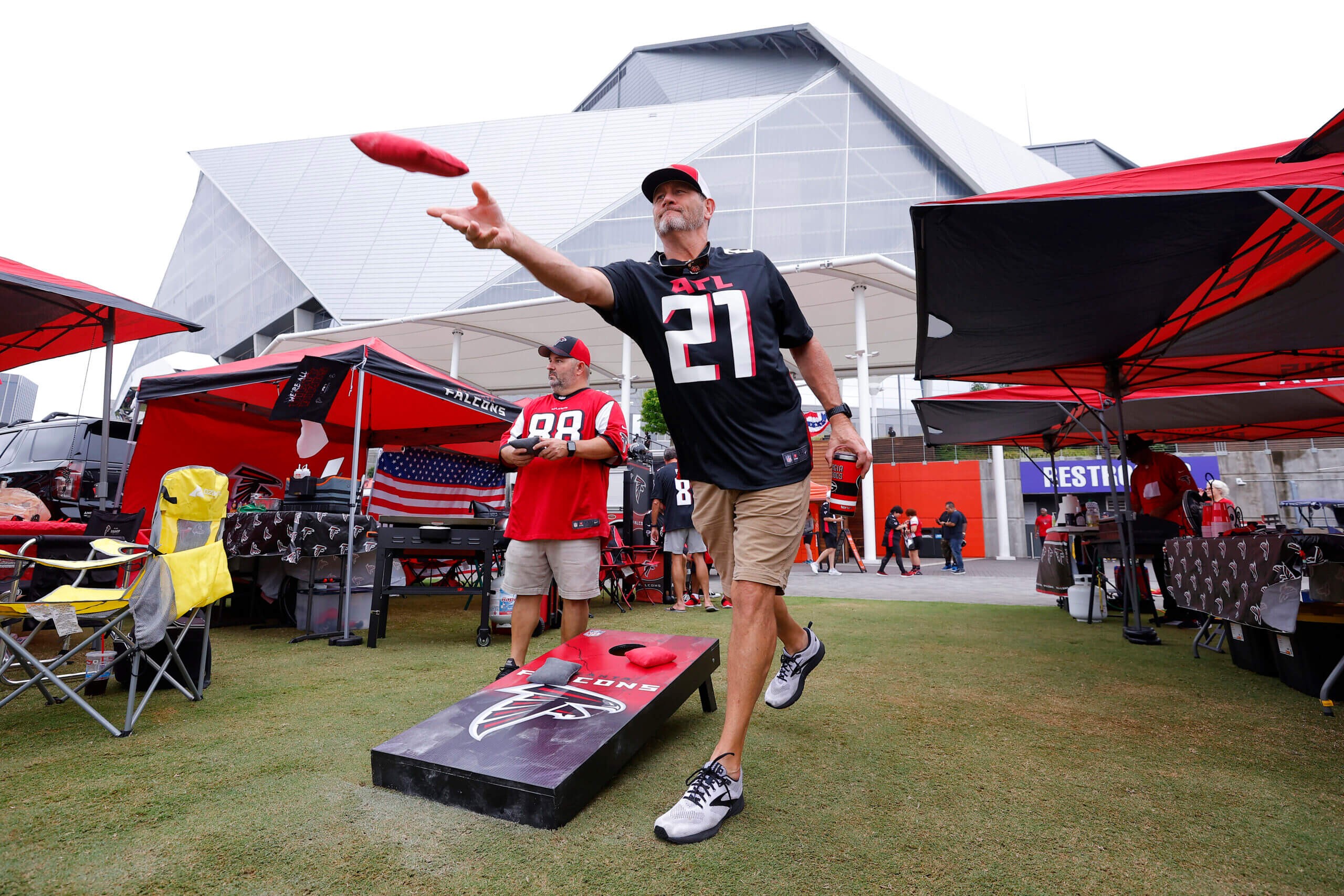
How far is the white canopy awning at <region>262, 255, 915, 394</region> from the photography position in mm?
16969

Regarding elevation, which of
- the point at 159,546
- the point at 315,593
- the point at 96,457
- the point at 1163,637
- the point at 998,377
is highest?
the point at 998,377

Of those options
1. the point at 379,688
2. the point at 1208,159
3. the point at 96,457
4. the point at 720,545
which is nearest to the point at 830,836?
the point at 720,545

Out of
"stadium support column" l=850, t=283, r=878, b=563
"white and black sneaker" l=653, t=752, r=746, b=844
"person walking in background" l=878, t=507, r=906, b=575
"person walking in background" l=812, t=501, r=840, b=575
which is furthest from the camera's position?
"stadium support column" l=850, t=283, r=878, b=563

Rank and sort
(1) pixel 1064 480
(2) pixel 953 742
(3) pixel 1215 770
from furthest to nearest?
(1) pixel 1064 480
(2) pixel 953 742
(3) pixel 1215 770

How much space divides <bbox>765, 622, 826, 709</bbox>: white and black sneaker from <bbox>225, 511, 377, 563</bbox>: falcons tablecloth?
12.5 feet

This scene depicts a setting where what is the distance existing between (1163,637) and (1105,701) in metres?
2.89

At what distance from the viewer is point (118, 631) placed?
2.92m

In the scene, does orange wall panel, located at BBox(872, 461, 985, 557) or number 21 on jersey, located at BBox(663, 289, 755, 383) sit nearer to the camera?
number 21 on jersey, located at BBox(663, 289, 755, 383)

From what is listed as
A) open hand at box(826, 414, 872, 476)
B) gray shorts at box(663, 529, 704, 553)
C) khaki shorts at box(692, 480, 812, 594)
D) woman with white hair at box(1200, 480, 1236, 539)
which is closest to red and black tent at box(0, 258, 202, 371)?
gray shorts at box(663, 529, 704, 553)

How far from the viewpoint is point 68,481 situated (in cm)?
727

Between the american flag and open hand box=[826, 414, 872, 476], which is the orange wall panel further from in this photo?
open hand box=[826, 414, 872, 476]

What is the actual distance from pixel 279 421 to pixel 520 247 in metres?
6.48

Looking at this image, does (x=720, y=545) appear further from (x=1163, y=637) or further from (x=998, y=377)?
(x=998, y=377)

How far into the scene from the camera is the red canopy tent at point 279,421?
5676 millimetres
